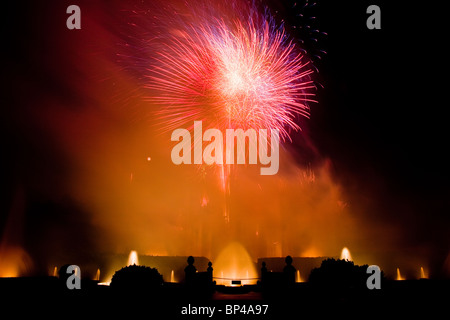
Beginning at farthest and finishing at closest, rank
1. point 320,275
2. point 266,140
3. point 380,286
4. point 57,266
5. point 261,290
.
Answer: point 57,266
point 266,140
point 261,290
point 320,275
point 380,286

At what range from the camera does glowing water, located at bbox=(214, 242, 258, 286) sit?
3406cm

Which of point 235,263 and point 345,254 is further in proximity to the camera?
point 235,263

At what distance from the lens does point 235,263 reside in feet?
116

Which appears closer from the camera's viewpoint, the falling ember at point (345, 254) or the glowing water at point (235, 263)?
the falling ember at point (345, 254)

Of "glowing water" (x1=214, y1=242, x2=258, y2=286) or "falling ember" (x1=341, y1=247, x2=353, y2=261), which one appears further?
"glowing water" (x1=214, y1=242, x2=258, y2=286)

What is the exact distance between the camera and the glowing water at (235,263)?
112 feet

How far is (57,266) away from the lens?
93.7 ft

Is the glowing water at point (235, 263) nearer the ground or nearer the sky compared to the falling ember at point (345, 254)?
nearer the ground

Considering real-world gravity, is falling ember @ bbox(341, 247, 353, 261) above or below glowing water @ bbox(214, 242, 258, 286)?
above

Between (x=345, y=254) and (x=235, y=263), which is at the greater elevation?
(x=345, y=254)
